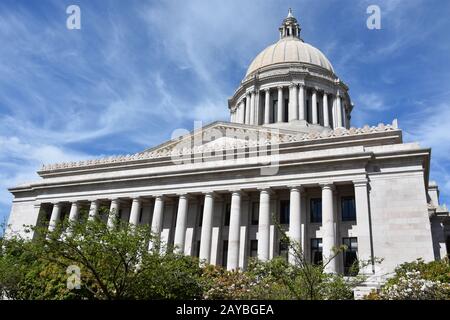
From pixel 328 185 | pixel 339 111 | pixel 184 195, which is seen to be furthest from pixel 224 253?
pixel 339 111

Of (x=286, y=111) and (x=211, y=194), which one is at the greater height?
(x=286, y=111)

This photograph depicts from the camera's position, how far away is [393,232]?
101 feet

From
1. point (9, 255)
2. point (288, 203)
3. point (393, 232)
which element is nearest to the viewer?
point (9, 255)

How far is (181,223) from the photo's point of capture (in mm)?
37656

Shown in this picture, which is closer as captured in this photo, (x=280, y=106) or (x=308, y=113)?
(x=280, y=106)

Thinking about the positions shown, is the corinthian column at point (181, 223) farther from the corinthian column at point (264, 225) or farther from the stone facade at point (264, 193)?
the corinthian column at point (264, 225)

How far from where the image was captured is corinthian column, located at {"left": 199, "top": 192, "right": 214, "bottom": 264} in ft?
117

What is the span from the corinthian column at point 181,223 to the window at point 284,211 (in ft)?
29.3

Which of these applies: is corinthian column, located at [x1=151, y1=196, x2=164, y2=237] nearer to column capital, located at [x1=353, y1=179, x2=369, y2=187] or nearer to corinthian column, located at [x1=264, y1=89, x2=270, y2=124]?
column capital, located at [x1=353, y1=179, x2=369, y2=187]

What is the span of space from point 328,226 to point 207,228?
1065cm

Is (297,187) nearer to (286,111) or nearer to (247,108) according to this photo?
(286,111)

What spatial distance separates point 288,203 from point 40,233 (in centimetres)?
2314
